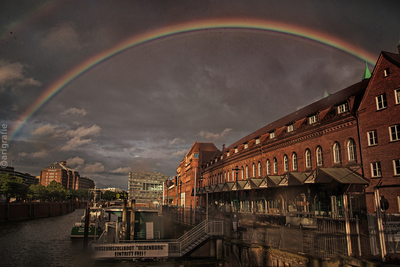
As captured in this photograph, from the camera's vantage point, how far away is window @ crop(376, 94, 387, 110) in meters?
24.6

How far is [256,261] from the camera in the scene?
18453 mm

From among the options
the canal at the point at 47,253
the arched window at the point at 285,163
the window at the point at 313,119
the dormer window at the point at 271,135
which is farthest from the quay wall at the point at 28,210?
the window at the point at 313,119

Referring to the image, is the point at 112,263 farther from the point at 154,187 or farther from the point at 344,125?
the point at 154,187

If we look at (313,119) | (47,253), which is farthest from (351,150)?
(47,253)

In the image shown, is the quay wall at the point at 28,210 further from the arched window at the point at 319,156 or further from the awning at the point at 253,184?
the arched window at the point at 319,156

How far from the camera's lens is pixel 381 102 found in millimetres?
24922

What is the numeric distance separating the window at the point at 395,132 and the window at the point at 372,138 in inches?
56.9

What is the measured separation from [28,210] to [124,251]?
67.4 m

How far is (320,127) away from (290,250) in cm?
1846

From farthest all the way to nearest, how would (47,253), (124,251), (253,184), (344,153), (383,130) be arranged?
(253,184), (47,253), (344,153), (383,130), (124,251)

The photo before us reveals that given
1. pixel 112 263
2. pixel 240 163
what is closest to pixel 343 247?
pixel 112 263

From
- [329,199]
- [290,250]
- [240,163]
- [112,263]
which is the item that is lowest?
[112,263]

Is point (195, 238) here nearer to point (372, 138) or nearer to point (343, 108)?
point (372, 138)

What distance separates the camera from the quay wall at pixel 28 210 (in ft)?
206
